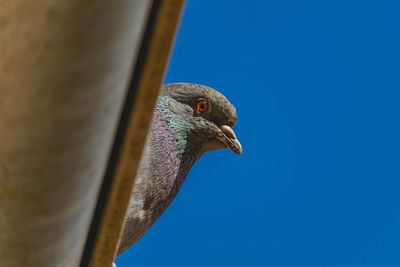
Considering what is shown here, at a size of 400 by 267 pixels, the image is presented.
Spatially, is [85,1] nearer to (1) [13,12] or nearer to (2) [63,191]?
(1) [13,12]

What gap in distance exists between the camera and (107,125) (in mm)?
567

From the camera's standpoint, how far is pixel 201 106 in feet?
8.45

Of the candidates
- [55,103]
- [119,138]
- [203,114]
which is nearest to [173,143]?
[203,114]

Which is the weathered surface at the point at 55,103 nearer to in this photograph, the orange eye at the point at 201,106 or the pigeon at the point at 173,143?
the pigeon at the point at 173,143

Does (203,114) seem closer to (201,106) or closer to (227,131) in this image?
(201,106)

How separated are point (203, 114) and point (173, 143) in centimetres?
34

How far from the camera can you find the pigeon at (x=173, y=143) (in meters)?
2.02

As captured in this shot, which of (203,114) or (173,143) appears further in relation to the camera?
(203,114)

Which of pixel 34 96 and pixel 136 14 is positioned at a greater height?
pixel 136 14

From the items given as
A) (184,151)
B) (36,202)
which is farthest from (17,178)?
(184,151)

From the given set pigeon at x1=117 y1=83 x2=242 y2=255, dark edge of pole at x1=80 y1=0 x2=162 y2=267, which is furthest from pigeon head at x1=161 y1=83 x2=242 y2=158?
dark edge of pole at x1=80 y1=0 x2=162 y2=267

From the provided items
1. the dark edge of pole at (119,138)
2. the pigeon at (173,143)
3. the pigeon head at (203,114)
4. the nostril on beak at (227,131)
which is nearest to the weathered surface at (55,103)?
the dark edge of pole at (119,138)

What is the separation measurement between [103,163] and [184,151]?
1790mm

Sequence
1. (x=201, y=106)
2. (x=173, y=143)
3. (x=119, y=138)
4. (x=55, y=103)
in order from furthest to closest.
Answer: (x=201, y=106) < (x=173, y=143) < (x=119, y=138) < (x=55, y=103)
